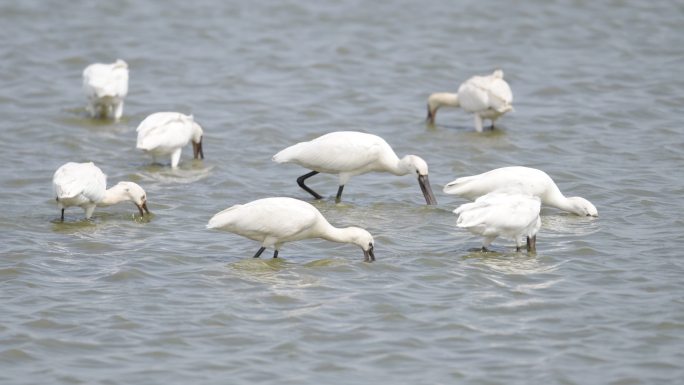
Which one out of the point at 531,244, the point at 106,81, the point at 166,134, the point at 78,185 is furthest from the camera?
the point at 106,81

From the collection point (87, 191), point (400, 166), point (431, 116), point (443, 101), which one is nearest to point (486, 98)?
point (443, 101)

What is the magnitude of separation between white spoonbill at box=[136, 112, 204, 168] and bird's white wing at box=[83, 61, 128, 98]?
2.08 m

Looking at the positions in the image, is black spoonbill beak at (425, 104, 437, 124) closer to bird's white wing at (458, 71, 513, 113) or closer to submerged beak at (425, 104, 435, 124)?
submerged beak at (425, 104, 435, 124)

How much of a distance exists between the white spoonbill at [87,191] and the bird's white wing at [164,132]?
1.66m

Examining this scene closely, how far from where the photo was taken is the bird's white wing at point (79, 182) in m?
11.1

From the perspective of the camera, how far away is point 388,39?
21.3 m

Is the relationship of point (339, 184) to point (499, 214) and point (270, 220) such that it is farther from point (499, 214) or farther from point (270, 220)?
point (499, 214)

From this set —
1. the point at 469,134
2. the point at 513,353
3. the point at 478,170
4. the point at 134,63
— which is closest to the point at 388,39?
the point at 134,63

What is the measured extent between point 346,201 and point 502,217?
2.99 m

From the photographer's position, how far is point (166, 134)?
13586 mm

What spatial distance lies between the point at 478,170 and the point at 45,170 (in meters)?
4.76

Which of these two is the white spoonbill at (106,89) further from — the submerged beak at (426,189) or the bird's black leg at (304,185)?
the submerged beak at (426,189)

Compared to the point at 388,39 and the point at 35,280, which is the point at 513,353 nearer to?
the point at 35,280

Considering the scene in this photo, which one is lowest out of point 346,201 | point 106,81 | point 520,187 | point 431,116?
point 346,201
